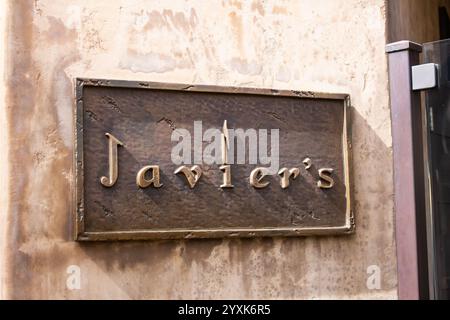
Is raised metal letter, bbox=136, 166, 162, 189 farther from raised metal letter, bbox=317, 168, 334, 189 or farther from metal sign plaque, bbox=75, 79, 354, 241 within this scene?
raised metal letter, bbox=317, 168, 334, 189

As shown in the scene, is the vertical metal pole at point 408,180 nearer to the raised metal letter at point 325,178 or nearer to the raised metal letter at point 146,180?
the raised metal letter at point 325,178

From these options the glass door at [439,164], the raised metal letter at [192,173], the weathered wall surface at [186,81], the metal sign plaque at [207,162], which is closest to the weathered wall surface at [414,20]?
the weathered wall surface at [186,81]

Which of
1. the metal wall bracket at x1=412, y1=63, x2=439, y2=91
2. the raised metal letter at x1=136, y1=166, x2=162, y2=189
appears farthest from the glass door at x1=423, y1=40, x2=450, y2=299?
the raised metal letter at x1=136, y1=166, x2=162, y2=189

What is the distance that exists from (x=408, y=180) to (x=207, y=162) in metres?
1.48

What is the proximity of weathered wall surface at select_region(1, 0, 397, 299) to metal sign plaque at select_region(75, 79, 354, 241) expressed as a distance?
9cm

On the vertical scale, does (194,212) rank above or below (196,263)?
above

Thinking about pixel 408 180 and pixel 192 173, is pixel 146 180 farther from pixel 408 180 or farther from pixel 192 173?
pixel 408 180

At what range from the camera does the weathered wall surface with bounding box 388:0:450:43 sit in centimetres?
507

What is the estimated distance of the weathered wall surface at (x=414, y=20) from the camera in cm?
507

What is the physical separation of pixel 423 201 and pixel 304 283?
1.45m
